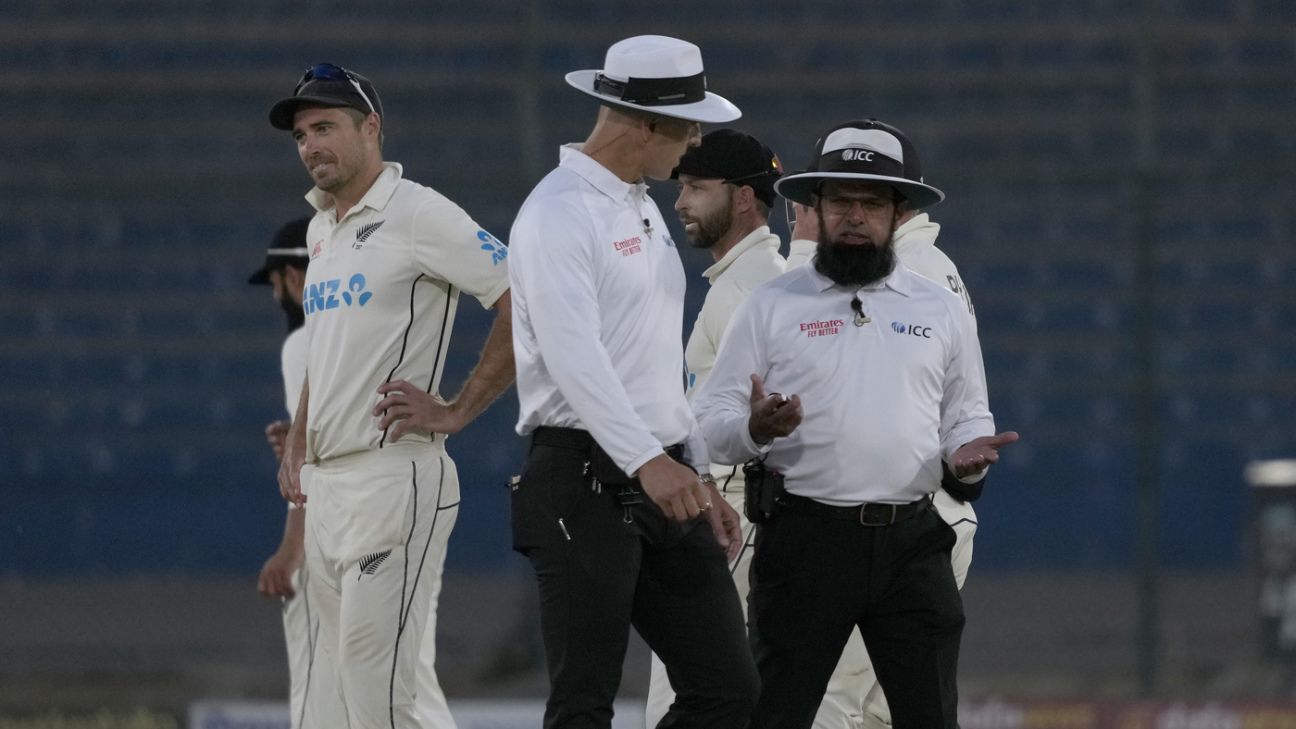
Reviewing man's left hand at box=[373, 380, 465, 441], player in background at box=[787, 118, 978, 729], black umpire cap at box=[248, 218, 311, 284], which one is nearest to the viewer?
man's left hand at box=[373, 380, 465, 441]

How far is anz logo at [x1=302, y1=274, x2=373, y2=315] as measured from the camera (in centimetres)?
511

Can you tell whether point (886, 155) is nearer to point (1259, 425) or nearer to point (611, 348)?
point (611, 348)

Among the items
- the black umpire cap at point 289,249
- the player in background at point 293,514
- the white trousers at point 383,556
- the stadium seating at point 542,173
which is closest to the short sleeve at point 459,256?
the white trousers at point 383,556

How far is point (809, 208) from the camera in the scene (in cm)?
546

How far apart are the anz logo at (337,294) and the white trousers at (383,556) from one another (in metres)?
0.37

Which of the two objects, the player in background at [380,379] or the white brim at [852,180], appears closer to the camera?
the white brim at [852,180]

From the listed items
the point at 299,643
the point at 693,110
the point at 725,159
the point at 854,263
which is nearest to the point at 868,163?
the point at 854,263

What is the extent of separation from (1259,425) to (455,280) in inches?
271

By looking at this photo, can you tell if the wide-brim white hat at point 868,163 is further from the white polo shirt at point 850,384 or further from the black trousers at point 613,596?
the black trousers at point 613,596

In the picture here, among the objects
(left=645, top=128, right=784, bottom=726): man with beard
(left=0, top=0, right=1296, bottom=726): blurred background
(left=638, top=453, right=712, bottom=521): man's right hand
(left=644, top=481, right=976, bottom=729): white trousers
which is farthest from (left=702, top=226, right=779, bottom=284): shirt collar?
(left=0, top=0, right=1296, bottom=726): blurred background

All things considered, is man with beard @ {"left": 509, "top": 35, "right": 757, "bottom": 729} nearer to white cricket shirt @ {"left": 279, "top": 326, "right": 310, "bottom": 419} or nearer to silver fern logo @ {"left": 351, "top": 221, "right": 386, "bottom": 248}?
silver fern logo @ {"left": 351, "top": 221, "right": 386, "bottom": 248}

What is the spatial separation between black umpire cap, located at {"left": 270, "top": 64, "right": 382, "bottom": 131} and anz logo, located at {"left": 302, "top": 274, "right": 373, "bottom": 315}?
0.43 m

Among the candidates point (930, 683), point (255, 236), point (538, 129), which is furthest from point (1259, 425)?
point (930, 683)

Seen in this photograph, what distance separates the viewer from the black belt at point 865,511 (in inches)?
181
